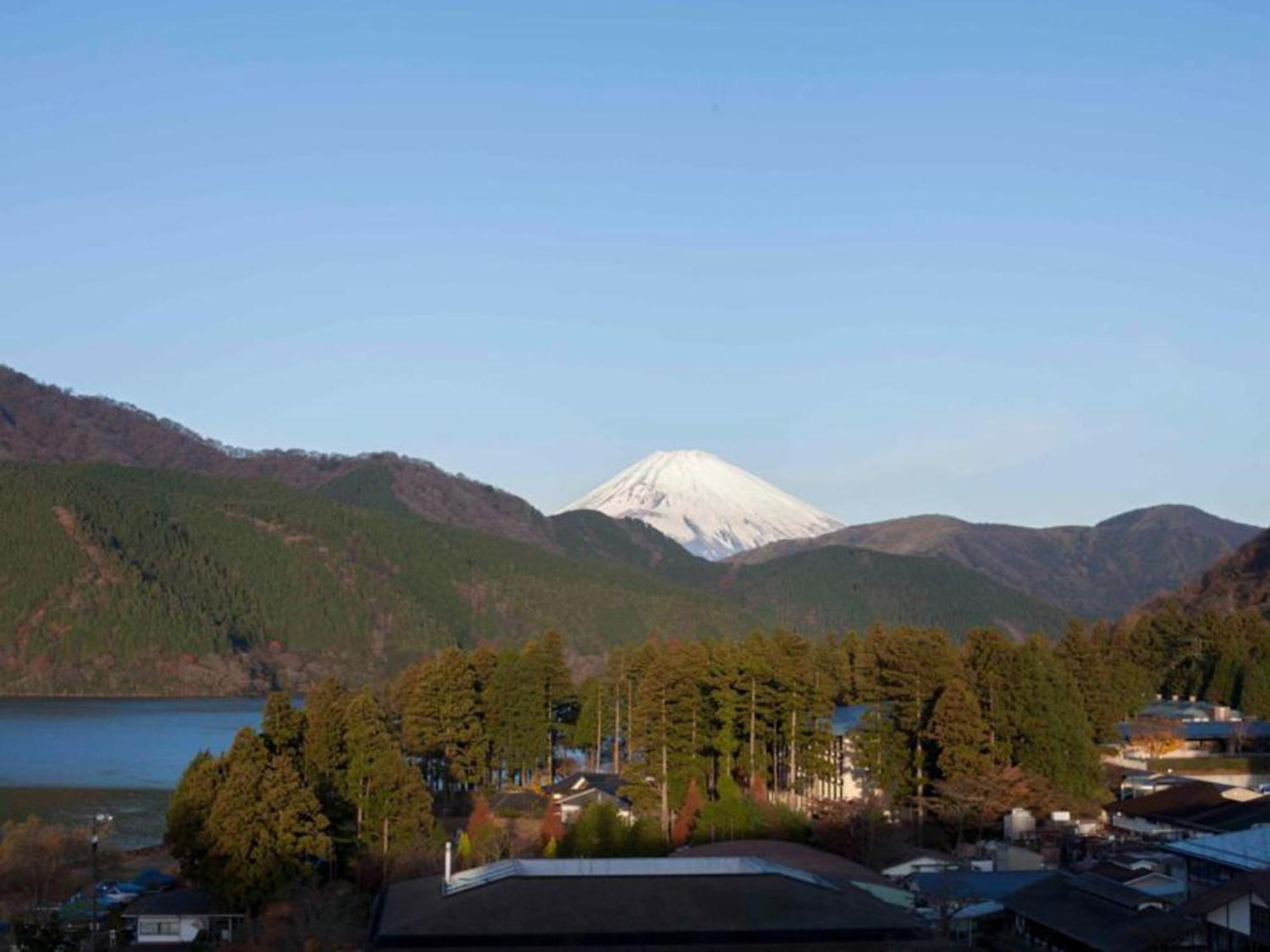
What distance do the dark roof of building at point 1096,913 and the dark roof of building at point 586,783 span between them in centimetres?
1477

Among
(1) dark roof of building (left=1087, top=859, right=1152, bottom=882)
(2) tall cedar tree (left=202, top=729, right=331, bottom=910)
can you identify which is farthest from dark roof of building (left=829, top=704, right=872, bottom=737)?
(2) tall cedar tree (left=202, top=729, right=331, bottom=910)

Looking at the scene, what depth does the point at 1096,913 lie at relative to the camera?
18984mm

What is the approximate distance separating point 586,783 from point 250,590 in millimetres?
89278

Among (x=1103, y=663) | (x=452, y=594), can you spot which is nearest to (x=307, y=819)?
(x=1103, y=663)

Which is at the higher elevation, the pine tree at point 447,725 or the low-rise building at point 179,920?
the pine tree at point 447,725

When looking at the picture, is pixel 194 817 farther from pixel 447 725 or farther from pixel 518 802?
pixel 447 725

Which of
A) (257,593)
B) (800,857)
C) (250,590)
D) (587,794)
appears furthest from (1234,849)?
(250,590)

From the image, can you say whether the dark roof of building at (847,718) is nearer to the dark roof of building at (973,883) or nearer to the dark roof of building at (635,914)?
the dark roof of building at (973,883)

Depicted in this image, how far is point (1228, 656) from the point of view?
149 feet

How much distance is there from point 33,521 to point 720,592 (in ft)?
276

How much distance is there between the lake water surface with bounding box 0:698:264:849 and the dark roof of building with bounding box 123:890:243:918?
10.8 meters

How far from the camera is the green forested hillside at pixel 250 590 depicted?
102 meters

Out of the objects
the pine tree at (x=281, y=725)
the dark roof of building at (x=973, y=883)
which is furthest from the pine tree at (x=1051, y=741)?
the pine tree at (x=281, y=725)

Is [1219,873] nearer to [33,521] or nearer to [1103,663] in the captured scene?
[1103,663]
